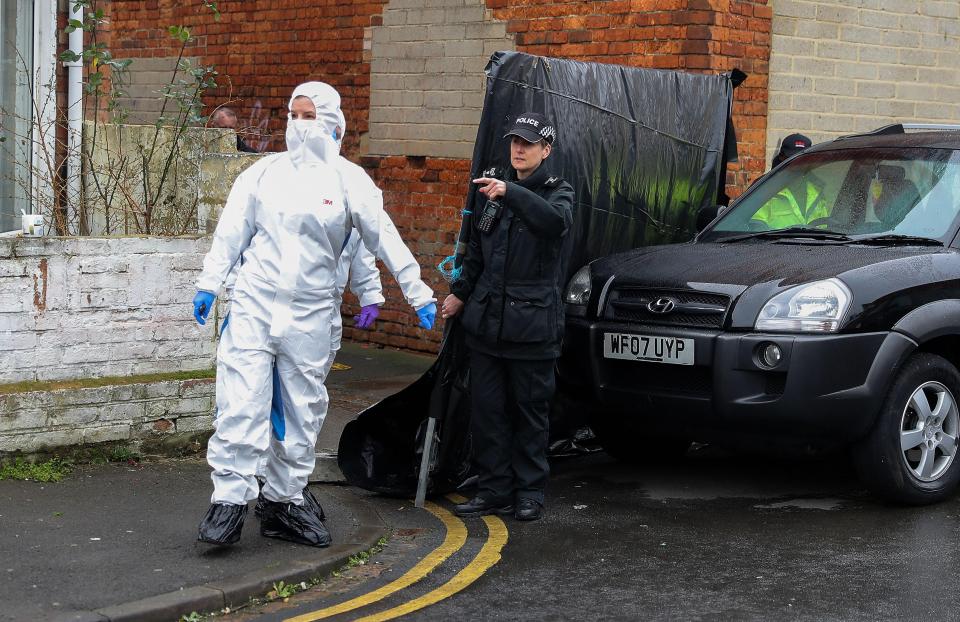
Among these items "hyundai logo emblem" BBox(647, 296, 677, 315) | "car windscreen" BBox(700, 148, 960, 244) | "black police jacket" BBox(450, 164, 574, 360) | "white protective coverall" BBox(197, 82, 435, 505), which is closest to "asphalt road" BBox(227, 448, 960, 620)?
"white protective coverall" BBox(197, 82, 435, 505)

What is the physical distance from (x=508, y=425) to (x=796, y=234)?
2.02 m

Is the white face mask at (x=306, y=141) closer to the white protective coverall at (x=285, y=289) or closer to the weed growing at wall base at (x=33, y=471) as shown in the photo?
the white protective coverall at (x=285, y=289)

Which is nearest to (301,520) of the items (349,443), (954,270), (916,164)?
(349,443)

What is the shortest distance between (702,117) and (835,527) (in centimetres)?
322

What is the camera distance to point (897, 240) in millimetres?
7309

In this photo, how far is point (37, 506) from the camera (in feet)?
20.7

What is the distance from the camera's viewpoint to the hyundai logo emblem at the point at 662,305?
6977mm

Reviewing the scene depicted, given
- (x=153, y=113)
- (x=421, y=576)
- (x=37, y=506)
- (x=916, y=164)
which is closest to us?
(x=421, y=576)

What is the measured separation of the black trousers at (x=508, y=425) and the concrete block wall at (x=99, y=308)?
1757mm

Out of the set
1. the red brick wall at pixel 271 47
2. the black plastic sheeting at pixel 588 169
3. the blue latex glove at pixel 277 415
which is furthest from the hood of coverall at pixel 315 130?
the red brick wall at pixel 271 47

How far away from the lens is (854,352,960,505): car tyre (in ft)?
22.2

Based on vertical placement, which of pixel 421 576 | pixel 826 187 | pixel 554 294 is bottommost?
pixel 421 576

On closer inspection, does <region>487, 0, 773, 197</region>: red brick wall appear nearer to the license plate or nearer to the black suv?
the black suv

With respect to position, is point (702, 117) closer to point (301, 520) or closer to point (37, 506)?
point (301, 520)
